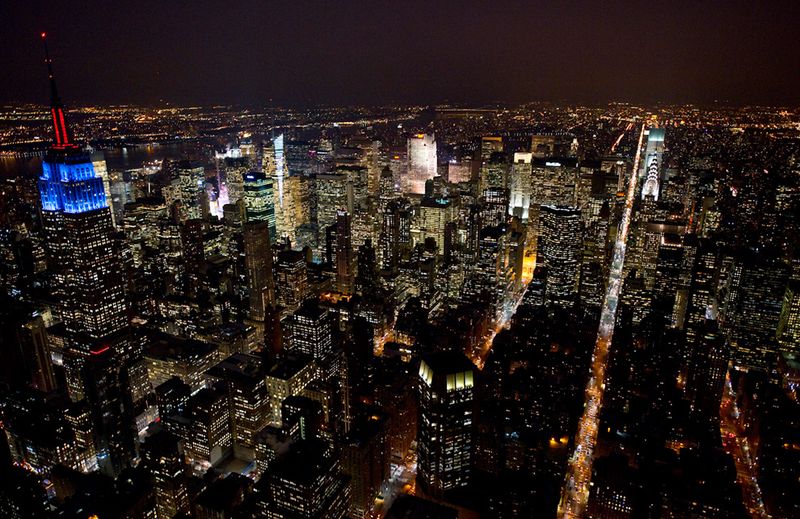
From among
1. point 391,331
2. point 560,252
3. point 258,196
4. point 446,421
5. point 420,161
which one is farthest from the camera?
point 420,161

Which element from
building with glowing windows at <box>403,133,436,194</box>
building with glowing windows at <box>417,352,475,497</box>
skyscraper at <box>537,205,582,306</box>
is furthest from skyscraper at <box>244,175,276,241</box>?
building with glowing windows at <box>417,352,475,497</box>

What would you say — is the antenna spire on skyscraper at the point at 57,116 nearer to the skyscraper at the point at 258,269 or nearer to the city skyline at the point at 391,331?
the city skyline at the point at 391,331

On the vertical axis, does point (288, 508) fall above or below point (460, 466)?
above

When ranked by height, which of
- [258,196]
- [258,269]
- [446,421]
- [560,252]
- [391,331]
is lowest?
[391,331]

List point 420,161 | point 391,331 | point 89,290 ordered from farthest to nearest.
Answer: point 420,161, point 391,331, point 89,290

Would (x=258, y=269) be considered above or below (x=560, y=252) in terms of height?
above

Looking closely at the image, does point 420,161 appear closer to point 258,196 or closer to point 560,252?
point 258,196

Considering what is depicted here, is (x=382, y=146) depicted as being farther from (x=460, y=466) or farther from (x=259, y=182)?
(x=460, y=466)

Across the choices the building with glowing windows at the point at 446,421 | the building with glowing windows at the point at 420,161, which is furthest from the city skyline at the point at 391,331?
the building with glowing windows at the point at 420,161

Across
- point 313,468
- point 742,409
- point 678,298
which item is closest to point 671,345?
point 742,409

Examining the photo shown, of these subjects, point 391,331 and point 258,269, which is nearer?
point 391,331

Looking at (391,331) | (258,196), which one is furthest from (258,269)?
(258,196)
